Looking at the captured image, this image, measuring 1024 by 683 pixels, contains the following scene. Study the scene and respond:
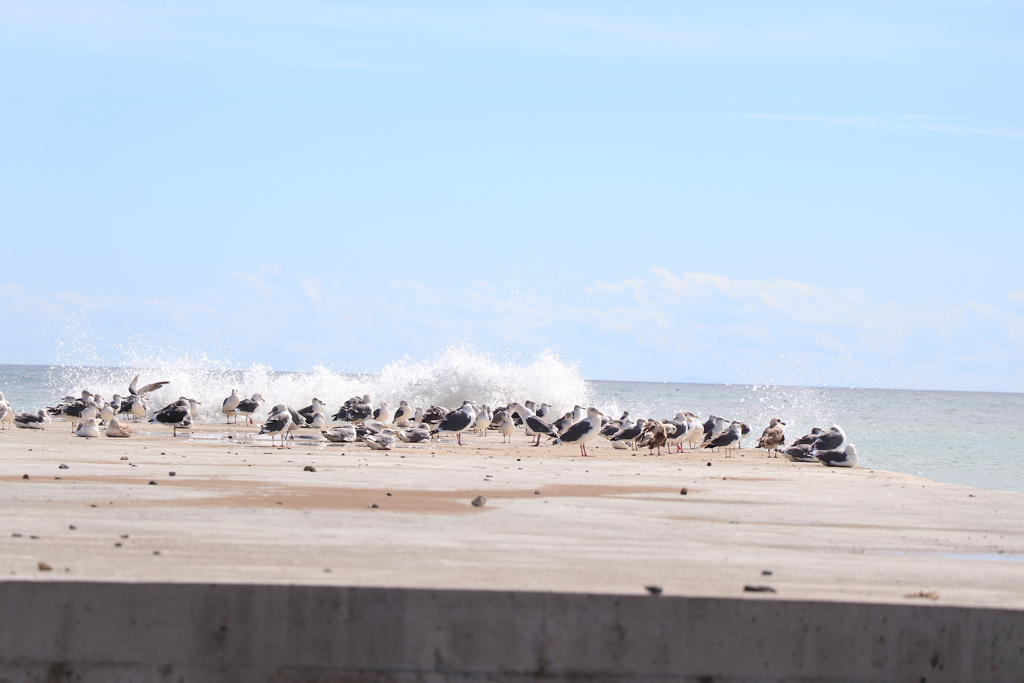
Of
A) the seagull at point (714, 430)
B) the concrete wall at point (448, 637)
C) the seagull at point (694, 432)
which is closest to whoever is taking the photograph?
the concrete wall at point (448, 637)

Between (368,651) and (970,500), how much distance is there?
29.5ft

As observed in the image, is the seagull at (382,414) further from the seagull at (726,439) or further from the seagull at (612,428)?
the seagull at (726,439)

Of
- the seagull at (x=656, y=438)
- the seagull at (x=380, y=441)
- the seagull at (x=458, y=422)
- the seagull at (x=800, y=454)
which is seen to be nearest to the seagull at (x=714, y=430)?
the seagull at (x=656, y=438)

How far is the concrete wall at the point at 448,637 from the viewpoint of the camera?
5652 mm

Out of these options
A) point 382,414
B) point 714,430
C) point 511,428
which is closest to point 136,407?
point 382,414

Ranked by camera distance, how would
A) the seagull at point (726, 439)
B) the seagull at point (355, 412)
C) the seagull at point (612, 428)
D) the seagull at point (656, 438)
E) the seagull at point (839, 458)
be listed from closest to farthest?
the seagull at point (839, 458) → the seagull at point (656, 438) → the seagull at point (726, 439) → the seagull at point (612, 428) → the seagull at point (355, 412)

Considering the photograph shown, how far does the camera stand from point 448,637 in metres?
5.66

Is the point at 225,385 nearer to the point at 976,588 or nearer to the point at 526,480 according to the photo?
the point at 526,480

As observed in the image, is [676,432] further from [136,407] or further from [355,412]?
[136,407]

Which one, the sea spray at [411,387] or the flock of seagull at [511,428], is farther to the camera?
the sea spray at [411,387]

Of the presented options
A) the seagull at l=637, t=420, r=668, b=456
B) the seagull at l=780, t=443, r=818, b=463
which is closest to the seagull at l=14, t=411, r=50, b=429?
the seagull at l=637, t=420, r=668, b=456

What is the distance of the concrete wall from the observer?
18.5ft

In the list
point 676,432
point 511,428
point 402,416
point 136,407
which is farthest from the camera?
point 402,416

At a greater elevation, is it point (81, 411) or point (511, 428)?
point (511, 428)
